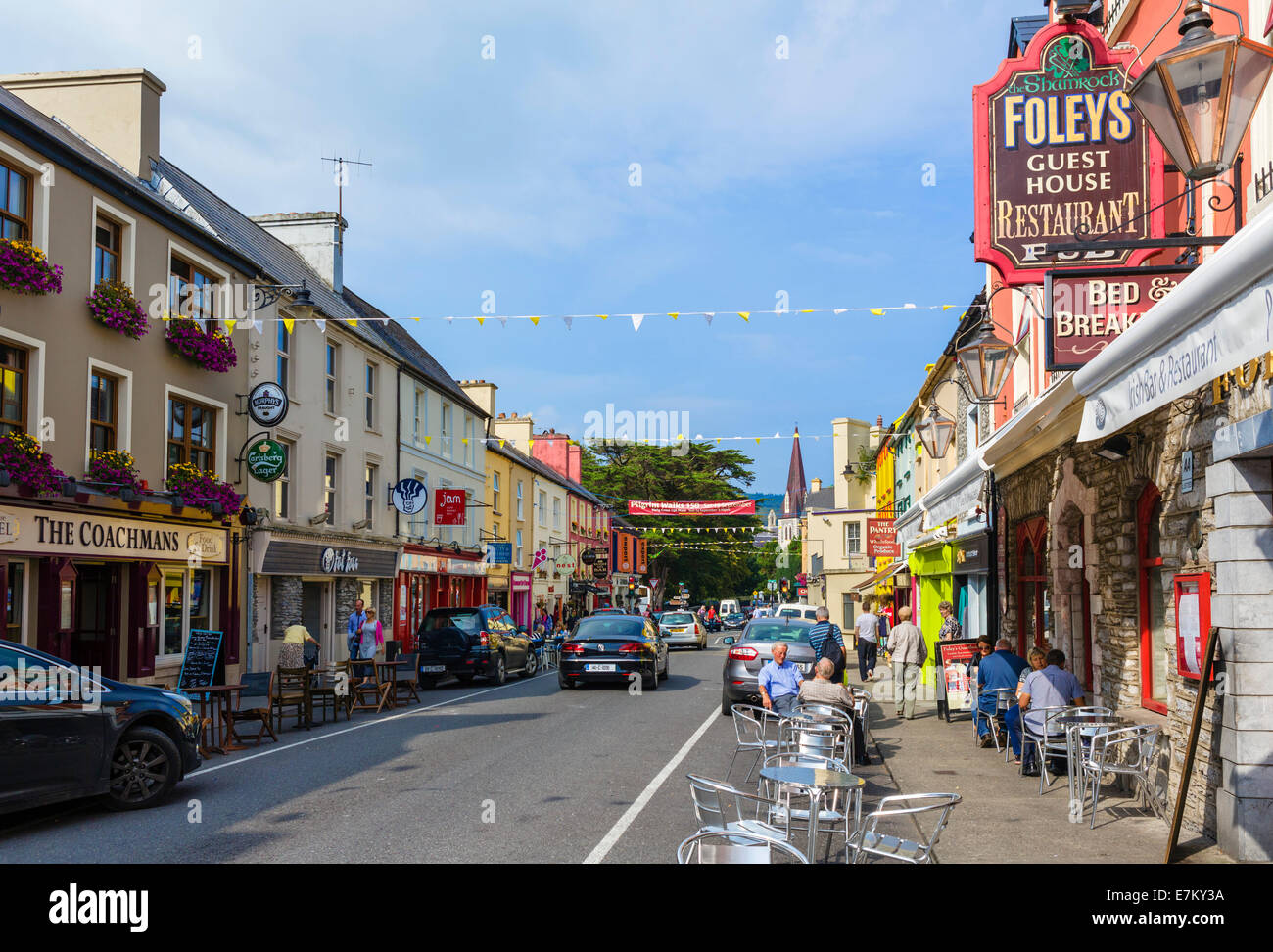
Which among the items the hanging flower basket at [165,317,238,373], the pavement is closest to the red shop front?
the hanging flower basket at [165,317,238,373]

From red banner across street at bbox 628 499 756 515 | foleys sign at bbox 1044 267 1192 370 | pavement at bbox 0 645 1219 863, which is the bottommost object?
pavement at bbox 0 645 1219 863

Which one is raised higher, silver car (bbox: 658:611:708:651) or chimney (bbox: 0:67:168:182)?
chimney (bbox: 0:67:168:182)

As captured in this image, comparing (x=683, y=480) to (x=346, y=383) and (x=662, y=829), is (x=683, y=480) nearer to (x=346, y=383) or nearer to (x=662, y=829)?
(x=346, y=383)

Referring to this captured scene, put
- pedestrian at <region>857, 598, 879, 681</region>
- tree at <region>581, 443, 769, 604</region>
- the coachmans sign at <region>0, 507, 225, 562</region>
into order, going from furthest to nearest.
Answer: tree at <region>581, 443, 769, 604</region> → pedestrian at <region>857, 598, 879, 681</region> → the coachmans sign at <region>0, 507, 225, 562</region>

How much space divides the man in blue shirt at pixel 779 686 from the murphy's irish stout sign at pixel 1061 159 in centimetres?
448

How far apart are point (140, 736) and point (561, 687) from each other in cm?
1191

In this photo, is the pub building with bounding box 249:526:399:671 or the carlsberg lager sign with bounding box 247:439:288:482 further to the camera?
the pub building with bounding box 249:526:399:671

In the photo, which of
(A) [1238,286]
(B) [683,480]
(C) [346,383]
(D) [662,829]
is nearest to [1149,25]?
(A) [1238,286]

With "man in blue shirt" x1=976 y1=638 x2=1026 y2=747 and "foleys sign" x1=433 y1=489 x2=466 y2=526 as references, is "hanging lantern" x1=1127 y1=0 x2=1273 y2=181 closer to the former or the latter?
"man in blue shirt" x1=976 y1=638 x2=1026 y2=747

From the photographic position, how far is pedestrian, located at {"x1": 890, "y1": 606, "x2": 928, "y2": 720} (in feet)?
51.9

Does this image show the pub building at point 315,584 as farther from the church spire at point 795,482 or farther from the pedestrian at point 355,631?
the church spire at point 795,482

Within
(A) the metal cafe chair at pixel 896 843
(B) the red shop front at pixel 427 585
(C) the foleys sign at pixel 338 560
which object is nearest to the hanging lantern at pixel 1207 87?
(A) the metal cafe chair at pixel 896 843

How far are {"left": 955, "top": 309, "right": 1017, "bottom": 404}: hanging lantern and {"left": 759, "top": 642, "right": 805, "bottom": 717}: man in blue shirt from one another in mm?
3924
